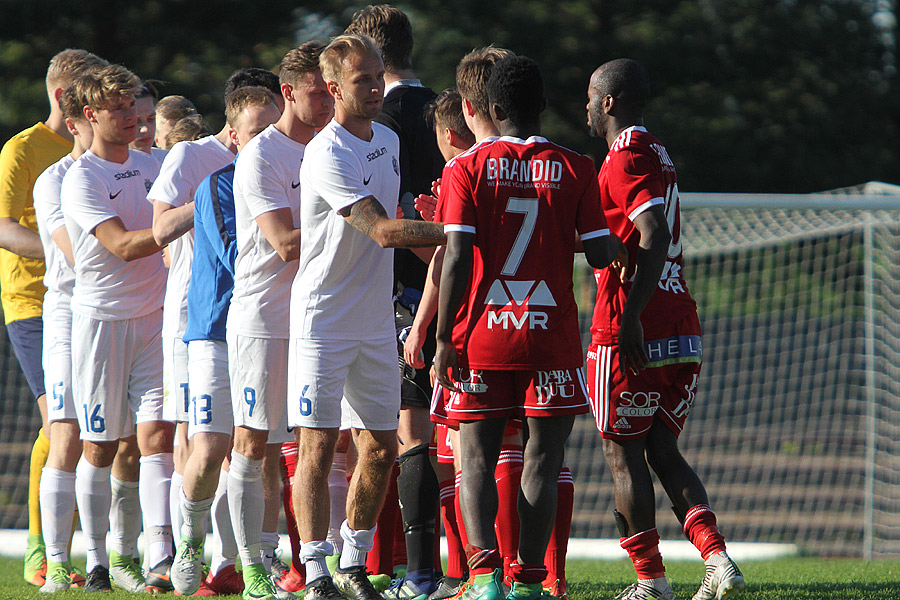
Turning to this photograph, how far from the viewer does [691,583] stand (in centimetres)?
582

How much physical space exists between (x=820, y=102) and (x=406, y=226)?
18.4 meters

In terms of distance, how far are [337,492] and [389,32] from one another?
89.7 inches

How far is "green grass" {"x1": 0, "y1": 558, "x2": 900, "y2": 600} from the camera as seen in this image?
5.11m

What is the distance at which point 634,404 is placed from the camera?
14.8 feet

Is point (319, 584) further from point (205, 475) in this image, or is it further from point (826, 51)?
point (826, 51)

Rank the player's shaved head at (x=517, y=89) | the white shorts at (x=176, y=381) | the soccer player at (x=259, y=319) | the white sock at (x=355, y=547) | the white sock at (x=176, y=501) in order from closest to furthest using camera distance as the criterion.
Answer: the player's shaved head at (x=517, y=89) → the white sock at (x=355, y=547) → the soccer player at (x=259, y=319) → the white shorts at (x=176, y=381) → the white sock at (x=176, y=501)

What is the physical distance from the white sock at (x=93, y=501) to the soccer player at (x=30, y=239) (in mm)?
788

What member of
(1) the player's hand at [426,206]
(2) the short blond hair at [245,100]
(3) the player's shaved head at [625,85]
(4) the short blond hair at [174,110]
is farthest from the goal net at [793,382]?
(1) the player's hand at [426,206]

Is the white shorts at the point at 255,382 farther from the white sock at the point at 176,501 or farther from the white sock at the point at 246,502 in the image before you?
the white sock at the point at 176,501

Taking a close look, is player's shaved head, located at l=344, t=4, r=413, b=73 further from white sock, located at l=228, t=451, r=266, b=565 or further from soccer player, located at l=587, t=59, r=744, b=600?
white sock, located at l=228, t=451, r=266, b=565

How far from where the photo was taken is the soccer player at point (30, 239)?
6238 mm

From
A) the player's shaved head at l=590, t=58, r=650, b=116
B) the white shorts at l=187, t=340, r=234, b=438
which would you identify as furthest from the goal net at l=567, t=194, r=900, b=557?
the white shorts at l=187, t=340, r=234, b=438

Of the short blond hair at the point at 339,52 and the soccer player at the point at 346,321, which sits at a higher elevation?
the short blond hair at the point at 339,52

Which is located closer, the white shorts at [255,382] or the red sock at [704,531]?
the red sock at [704,531]
